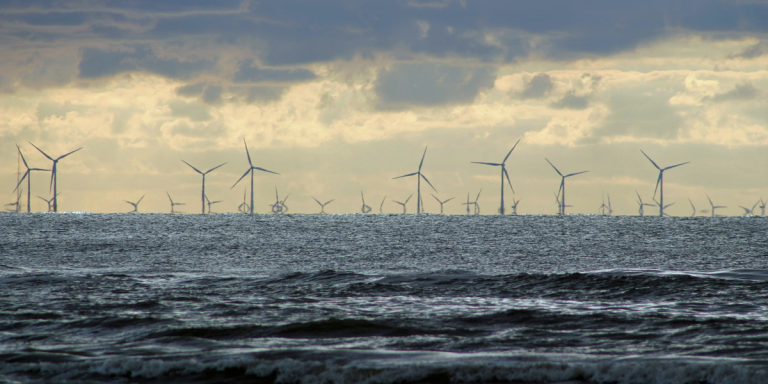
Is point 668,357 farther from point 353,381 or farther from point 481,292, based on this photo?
point 481,292

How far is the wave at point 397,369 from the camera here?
48.4ft

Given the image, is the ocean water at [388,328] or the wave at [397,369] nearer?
the wave at [397,369]

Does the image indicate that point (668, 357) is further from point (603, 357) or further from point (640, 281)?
point (640, 281)

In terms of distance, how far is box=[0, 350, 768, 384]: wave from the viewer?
14742 mm

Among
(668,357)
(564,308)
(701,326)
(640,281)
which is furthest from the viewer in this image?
(640,281)

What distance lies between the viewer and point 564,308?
81.4ft

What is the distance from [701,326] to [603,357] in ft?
19.0

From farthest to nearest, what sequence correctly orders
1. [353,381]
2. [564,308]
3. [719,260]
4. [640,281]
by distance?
[719,260], [640,281], [564,308], [353,381]

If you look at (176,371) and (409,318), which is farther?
(409,318)

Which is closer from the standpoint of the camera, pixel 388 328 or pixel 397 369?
pixel 397 369

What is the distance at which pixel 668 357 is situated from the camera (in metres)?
16.4

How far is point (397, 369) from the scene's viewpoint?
50.3 ft

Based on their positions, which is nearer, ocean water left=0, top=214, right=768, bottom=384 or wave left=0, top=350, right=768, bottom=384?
wave left=0, top=350, right=768, bottom=384

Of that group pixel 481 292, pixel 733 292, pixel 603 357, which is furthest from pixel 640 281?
pixel 603 357
